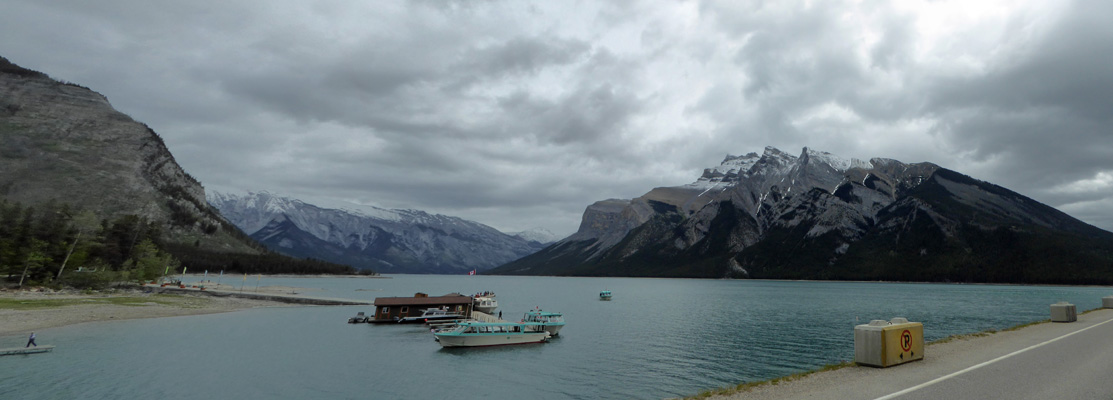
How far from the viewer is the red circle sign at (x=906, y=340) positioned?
1046 inches

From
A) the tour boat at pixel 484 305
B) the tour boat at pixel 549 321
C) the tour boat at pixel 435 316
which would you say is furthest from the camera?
the tour boat at pixel 484 305

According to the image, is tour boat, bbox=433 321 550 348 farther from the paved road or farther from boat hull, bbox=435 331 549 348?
the paved road

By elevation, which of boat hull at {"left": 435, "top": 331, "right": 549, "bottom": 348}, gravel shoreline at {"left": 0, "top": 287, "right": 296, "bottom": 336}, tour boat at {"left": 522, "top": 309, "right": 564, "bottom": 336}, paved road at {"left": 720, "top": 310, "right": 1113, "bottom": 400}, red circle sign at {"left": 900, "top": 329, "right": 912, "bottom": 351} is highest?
red circle sign at {"left": 900, "top": 329, "right": 912, "bottom": 351}

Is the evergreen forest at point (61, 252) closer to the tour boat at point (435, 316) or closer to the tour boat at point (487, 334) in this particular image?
the tour boat at point (435, 316)

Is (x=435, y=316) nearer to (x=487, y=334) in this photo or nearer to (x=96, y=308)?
(x=487, y=334)

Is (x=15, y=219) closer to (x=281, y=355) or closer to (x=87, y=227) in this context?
(x=87, y=227)

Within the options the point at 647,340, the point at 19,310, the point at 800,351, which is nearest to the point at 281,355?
the point at 647,340

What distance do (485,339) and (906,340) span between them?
1780 inches

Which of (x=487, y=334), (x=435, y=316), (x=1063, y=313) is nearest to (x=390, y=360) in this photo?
(x=487, y=334)

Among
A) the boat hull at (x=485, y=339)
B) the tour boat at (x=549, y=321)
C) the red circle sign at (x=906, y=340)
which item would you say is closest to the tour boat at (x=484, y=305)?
the tour boat at (x=549, y=321)

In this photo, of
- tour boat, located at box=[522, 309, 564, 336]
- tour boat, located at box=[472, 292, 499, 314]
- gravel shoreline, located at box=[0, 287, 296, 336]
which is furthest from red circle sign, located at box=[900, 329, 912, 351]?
tour boat, located at box=[472, 292, 499, 314]

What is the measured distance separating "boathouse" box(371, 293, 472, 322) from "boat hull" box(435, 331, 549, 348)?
3200 cm

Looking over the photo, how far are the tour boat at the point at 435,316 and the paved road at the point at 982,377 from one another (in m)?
72.7

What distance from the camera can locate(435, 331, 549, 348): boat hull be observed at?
197 ft
